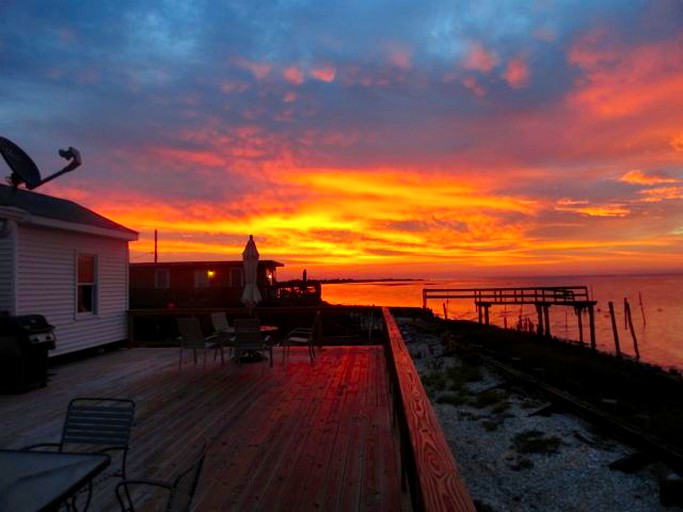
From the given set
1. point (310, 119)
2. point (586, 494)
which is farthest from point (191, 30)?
point (586, 494)

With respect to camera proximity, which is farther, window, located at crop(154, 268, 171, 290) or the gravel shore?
window, located at crop(154, 268, 171, 290)

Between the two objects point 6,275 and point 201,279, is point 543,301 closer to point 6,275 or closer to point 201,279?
point 201,279

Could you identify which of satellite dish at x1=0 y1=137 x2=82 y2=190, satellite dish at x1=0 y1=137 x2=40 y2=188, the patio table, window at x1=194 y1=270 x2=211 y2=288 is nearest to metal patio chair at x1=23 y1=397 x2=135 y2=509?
the patio table

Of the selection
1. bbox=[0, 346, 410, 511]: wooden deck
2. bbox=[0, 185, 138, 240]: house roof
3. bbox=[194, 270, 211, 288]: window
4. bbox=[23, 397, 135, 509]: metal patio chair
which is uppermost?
bbox=[0, 185, 138, 240]: house roof

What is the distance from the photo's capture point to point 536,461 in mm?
6609

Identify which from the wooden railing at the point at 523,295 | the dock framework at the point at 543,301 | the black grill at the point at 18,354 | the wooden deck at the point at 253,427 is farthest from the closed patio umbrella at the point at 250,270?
the wooden railing at the point at 523,295

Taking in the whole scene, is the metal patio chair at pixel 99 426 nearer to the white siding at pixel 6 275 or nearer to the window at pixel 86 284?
the white siding at pixel 6 275

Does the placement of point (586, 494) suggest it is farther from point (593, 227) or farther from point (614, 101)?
point (593, 227)

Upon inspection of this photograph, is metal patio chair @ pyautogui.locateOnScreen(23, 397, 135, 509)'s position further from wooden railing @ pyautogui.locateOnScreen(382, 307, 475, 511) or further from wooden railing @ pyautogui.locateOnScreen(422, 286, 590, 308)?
wooden railing @ pyautogui.locateOnScreen(422, 286, 590, 308)

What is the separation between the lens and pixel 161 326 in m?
21.2

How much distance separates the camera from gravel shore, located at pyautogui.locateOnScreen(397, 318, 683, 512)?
18.1 feet

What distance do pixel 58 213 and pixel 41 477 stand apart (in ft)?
28.5

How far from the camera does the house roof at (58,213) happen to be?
850 centimetres

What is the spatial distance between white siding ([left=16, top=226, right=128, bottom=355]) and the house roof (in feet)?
1.01
